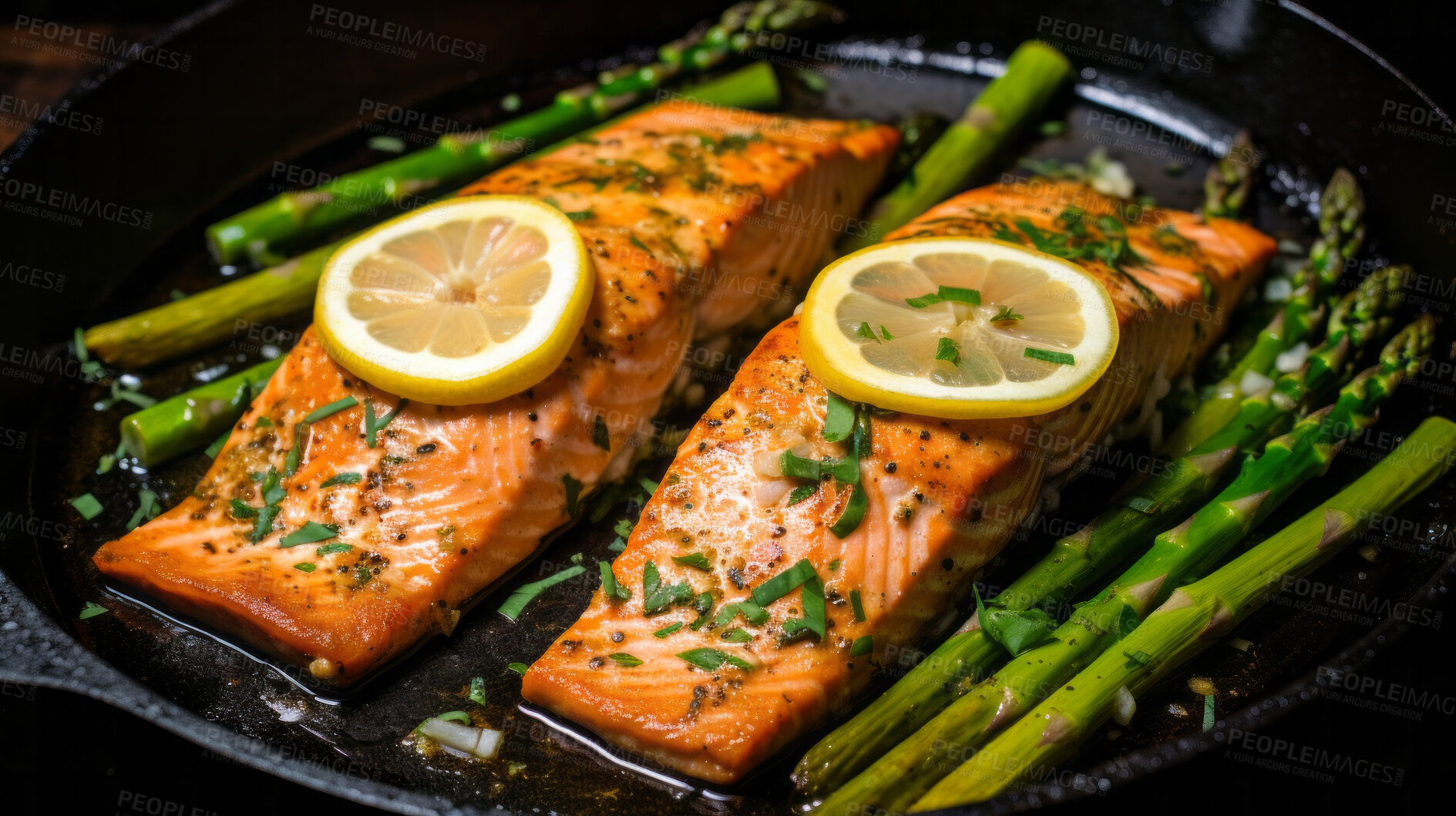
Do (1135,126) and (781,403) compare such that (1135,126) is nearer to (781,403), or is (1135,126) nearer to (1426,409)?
(1426,409)

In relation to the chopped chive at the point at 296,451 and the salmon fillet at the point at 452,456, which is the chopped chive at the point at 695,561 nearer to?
the salmon fillet at the point at 452,456

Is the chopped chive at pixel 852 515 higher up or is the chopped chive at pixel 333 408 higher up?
the chopped chive at pixel 852 515

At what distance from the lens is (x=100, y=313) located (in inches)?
185

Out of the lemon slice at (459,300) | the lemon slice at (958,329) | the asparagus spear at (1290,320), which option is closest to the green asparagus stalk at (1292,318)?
the asparagus spear at (1290,320)

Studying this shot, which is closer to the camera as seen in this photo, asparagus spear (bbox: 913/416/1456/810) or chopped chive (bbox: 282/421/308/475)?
asparagus spear (bbox: 913/416/1456/810)

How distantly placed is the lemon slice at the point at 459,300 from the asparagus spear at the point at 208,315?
96 cm

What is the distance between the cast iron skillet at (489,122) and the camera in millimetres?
3141

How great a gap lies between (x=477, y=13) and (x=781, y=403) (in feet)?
11.1

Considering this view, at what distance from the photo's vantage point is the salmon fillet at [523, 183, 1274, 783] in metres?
3.12

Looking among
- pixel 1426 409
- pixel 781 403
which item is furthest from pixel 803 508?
pixel 1426 409

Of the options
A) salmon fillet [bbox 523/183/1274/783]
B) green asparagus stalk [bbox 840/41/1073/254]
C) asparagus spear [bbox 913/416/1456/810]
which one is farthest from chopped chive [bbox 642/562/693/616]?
green asparagus stalk [bbox 840/41/1073/254]

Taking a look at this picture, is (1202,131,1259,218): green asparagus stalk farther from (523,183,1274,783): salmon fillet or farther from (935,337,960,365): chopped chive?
(935,337,960,365): chopped chive

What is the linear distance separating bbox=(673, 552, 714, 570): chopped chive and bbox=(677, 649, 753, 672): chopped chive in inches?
10.8

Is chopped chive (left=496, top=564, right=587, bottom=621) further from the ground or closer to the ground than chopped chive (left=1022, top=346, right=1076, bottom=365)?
closer to the ground
